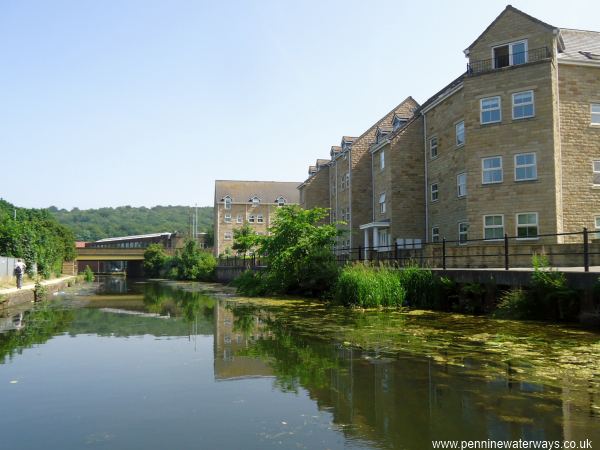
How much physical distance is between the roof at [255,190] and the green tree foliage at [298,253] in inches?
2262

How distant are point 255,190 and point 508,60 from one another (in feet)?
204

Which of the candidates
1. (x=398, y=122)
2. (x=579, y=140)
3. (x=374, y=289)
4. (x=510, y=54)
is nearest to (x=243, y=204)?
(x=398, y=122)

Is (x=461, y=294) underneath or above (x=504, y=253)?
underneath

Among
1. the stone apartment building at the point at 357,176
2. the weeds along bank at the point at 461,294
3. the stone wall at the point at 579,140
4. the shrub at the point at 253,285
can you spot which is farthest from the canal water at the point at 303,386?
the stone apartment building at the point at 357,176

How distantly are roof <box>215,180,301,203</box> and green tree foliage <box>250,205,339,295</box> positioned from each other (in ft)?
189

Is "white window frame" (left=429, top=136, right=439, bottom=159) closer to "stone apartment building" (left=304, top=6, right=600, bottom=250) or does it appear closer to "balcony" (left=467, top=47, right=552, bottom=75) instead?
"stone apartment building" (left=304, top=6, right=600, bottom=250)

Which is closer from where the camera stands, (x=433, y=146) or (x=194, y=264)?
(x=433, y=146)

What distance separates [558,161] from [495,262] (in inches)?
257

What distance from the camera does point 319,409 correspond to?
20.0 feet

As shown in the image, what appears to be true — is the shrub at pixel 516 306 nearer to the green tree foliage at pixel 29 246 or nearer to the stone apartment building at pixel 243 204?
the green tree foliage at pixel 29 246

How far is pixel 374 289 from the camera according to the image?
17.5 metres

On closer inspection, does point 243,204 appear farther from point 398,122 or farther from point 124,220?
point 124,220

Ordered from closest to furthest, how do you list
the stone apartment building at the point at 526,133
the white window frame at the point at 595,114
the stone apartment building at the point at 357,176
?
the stone apartment building at the point at 526,133 → the white window frame at the point at 595,114 → the stone apartment building at the point at 357,176

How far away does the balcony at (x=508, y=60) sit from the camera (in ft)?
80.8
